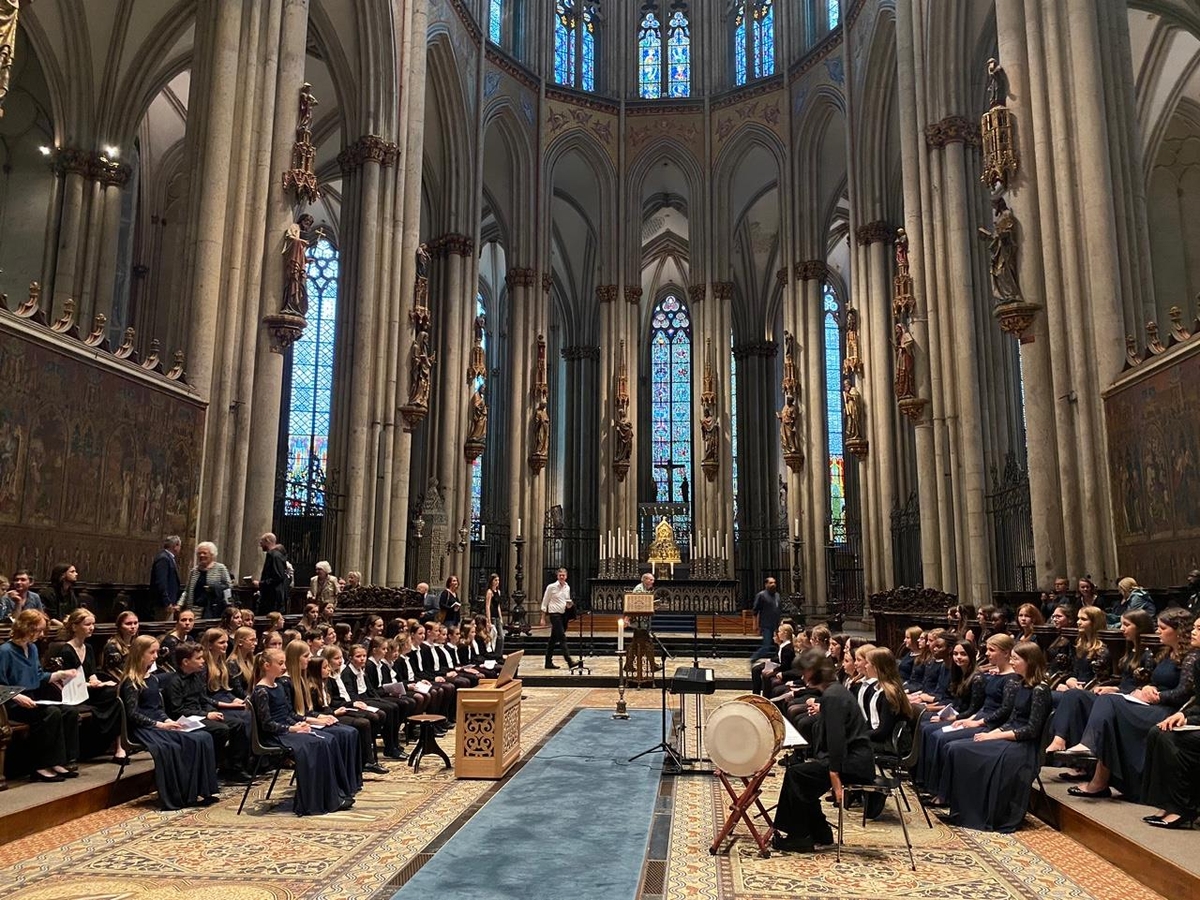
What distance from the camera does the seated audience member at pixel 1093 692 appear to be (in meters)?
6.56

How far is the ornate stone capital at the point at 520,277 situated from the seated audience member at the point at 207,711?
21.4 meters

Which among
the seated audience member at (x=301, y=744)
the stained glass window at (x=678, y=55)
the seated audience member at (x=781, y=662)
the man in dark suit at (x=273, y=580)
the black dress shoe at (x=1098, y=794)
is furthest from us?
the stained glass window at (x=678, y=55)

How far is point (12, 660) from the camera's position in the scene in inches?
241

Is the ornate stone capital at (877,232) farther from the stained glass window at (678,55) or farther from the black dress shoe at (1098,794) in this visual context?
the black dress shoe at (1098,794)

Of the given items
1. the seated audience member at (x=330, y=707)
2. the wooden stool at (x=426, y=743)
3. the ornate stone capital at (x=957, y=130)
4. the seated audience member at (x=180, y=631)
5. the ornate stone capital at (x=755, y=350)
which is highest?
the ornate stone capital at (x=755, y=350)

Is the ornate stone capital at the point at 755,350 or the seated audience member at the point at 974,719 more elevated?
the ornate stone capital at the point at 755,350

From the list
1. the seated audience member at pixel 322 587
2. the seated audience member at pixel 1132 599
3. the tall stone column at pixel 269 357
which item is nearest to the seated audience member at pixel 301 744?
the seated audience member at pixel 322 587

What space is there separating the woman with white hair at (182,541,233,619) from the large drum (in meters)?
6.60

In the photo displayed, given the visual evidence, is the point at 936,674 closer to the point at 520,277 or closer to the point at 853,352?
the point at 853,352

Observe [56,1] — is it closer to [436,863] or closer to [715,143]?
[715,143]

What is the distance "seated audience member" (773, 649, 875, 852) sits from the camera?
5.43 metres

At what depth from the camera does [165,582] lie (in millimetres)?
9820

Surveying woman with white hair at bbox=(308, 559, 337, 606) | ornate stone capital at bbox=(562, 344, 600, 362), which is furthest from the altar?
ornate stone capital at bbox=(562, 344, 600, 362)

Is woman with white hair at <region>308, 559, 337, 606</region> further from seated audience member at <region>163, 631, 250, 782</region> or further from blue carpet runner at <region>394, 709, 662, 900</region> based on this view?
seated audience member at <region>163, 631, 250, 782</region>
